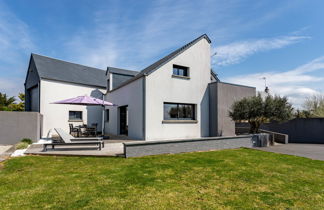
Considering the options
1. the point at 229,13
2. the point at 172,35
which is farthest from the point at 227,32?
the point at 172,35

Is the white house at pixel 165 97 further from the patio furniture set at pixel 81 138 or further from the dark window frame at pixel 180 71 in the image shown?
the patio furniture set at pixel 81 138

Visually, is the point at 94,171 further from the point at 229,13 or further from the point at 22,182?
the point at 229,13

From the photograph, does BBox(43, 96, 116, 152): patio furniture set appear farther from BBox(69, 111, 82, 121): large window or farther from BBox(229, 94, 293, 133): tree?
BBox(229, 94, 293, 133): tree

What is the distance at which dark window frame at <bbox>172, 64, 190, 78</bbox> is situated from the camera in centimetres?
1275

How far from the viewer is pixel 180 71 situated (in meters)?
13.1

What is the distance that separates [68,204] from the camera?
3279mm

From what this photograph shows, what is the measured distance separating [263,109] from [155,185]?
36.1 ft

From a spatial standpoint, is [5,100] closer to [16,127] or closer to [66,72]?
[66,72]

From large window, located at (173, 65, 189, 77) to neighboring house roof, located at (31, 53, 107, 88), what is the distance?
430 inches

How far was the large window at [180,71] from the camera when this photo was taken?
1281cm

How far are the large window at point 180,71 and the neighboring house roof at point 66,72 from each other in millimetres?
10913

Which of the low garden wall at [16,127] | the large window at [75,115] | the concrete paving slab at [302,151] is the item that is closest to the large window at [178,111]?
the concrete paving slab at [302,151]

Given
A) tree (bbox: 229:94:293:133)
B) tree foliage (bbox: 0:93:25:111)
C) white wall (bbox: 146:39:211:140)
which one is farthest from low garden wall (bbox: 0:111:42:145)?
tree foliage (bbox: 0:93:25:111)

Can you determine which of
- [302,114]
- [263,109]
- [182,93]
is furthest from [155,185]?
[302,114]
